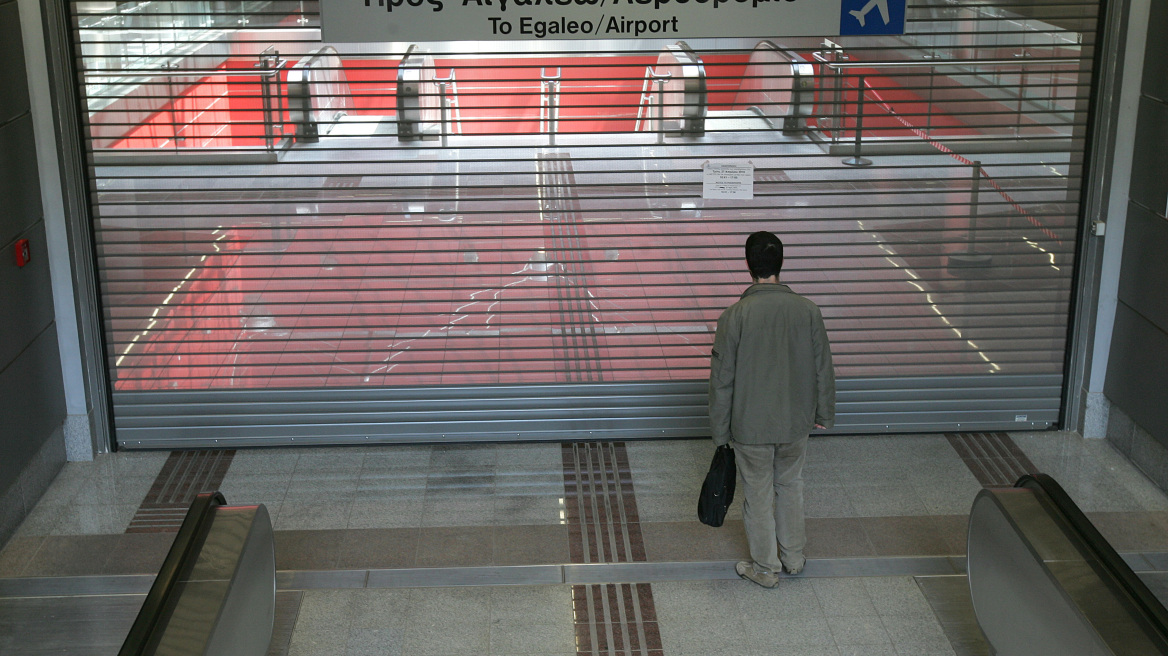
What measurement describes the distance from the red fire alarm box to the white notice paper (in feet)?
11.4

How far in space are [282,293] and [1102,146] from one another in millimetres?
4511

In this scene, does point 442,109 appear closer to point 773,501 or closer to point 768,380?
point 768,380

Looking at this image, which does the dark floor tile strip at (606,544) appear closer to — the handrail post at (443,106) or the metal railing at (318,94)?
the handrail post at (443,106)

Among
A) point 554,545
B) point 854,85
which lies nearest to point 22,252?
point 554,545

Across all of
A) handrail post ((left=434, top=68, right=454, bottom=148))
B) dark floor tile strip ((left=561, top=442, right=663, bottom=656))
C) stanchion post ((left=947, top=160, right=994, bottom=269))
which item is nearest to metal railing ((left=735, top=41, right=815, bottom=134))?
stanchion post ((left=947, top=160, right=994, bottom=269))

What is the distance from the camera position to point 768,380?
466 centimetres

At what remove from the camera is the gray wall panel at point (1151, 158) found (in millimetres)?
5754

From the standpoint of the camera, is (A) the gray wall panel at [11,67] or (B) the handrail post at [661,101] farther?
(B) the handrail post at [661,101]

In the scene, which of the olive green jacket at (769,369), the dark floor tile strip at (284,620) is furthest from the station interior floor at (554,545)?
the olive green jacket at (769,369)

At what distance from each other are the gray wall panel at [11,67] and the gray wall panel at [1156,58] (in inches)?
222

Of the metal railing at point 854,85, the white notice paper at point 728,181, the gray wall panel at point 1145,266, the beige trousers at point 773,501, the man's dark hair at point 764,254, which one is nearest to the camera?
the man's dark hair at point 764,254

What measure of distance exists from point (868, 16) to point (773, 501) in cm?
256

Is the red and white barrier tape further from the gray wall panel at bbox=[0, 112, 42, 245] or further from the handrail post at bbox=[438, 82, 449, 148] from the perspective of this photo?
the gray wall panel at bbox=[0, 112, 42, 245]

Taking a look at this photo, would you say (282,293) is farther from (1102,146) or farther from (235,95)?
(1102,146)
